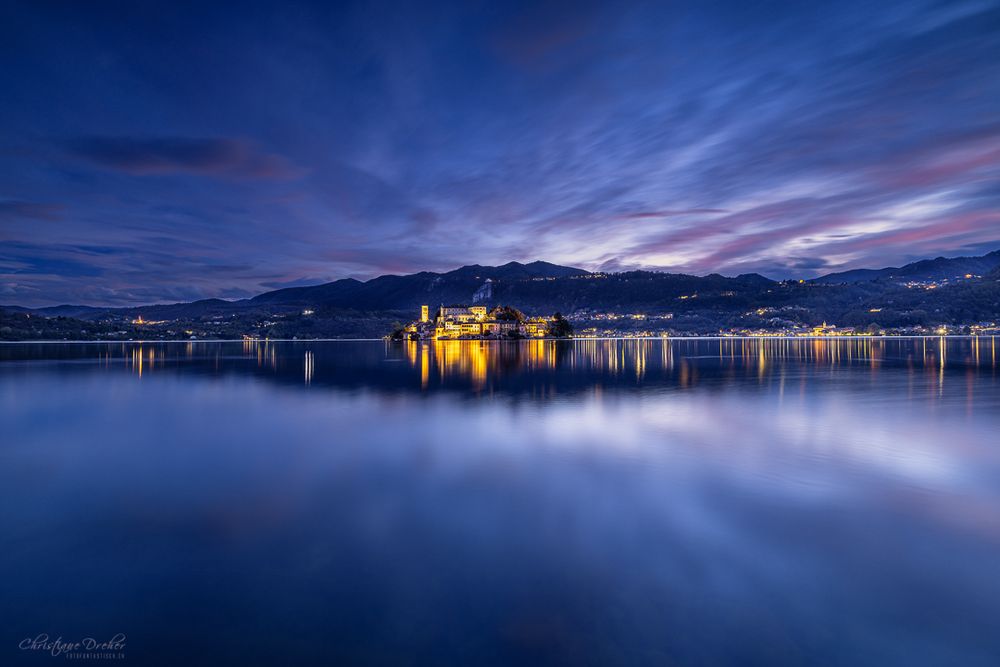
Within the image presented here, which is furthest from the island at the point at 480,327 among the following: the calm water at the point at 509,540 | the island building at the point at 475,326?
the calm water at the point at 509,540

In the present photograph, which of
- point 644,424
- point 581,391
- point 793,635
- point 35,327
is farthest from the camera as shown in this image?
point 35,327

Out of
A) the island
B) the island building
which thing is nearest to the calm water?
the island

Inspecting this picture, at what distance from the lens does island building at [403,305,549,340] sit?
135750 millimetres

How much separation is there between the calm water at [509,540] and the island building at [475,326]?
4456 inches

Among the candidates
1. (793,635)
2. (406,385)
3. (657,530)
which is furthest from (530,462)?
(406,385)

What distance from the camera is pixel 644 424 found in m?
14.2

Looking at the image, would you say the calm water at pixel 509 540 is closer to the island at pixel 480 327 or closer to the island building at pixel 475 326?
the island at pixel 480 327

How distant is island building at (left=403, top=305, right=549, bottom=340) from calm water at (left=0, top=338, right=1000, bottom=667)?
11318cm

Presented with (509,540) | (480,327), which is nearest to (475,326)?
(480,327)

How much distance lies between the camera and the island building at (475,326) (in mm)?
135750

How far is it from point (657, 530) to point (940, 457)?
7867 mm

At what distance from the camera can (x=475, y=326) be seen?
145 m

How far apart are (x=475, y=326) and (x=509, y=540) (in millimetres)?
138601

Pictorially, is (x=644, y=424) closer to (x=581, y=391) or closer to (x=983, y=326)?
(x=581, y=391)
